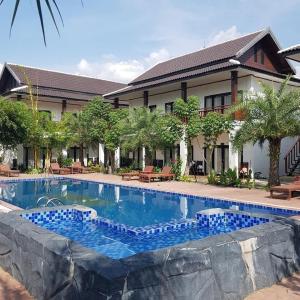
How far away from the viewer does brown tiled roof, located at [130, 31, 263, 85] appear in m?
23.6

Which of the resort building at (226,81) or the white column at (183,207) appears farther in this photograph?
the resort building at (226,81)

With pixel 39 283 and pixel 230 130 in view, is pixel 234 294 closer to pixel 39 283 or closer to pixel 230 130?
pixel 39 283

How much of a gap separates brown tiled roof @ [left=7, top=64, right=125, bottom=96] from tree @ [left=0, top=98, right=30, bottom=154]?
284 inches

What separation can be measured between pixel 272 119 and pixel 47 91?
22.2 meters

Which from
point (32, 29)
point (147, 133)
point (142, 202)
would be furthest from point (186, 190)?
point (32, 29)

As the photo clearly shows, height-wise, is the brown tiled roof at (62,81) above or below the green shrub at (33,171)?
above

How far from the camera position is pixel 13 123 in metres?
25.2

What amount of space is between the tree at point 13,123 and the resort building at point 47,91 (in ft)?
11.9

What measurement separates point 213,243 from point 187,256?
0.61 metres

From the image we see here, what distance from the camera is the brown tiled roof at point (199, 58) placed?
2361 centimetres

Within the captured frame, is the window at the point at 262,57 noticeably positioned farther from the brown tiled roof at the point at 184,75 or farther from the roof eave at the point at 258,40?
the brown tiled roof at the point at 184,75

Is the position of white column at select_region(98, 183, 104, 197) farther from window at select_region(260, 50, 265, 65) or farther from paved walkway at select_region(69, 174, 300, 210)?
→ window at select_region(260, 50, 265, 65)

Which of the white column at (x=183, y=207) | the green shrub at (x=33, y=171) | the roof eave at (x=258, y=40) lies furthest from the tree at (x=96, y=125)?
the white column at (x=183, y=207)

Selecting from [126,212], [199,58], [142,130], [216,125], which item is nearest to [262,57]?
[199,58]
